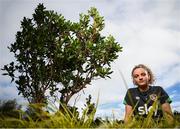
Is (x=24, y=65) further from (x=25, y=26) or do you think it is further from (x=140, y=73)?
(x=140, y=73)

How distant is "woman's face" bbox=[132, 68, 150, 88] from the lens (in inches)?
232

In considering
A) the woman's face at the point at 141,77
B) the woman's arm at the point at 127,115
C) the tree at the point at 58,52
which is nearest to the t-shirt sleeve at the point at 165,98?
the woman's face at the point at 141,77

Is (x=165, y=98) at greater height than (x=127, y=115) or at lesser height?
greater

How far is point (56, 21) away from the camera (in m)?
21.6

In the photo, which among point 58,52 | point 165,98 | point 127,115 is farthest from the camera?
point 58,52

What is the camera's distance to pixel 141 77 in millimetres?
5902

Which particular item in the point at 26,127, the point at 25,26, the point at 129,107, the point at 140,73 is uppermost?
the point at 25,26

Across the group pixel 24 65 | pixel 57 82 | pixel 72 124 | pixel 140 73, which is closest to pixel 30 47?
pixel 24 65

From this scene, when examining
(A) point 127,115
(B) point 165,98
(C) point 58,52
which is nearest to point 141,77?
(B) point 165,98

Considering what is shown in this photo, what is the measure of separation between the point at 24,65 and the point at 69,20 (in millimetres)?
3663

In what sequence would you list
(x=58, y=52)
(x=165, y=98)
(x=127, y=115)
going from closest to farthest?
(x=127, y=115), (x=165, y=98), (x=58, y=52)

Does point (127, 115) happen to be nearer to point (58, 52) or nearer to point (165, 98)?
point (165, 98)

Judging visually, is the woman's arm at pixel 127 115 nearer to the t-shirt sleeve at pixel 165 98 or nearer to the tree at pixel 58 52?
the t-shirt sleeve at pixel 165 98

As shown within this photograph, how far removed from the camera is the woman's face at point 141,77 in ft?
19.3
